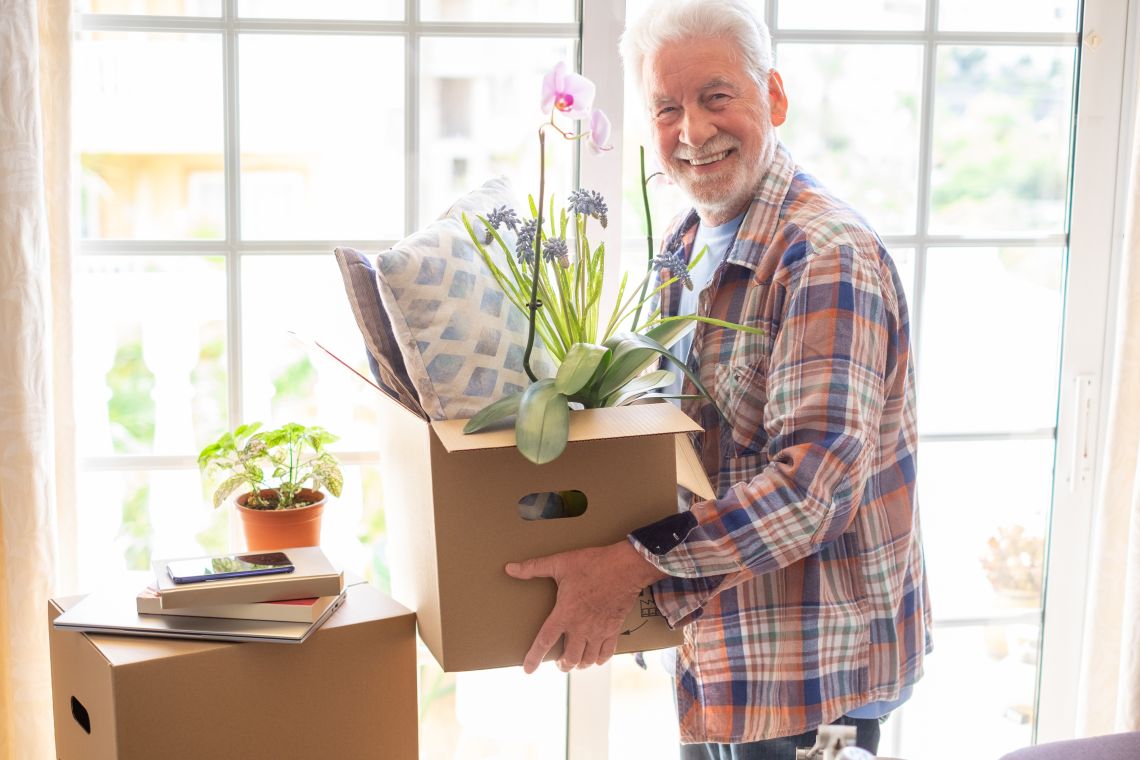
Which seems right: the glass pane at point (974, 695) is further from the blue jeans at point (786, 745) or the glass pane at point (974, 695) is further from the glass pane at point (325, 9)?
the glass pane at point (325, 9)

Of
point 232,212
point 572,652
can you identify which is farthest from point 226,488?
point 572,652

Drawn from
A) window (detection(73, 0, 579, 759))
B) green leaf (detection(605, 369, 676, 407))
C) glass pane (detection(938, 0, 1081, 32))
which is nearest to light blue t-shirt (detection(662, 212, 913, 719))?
green leaf (detection(605, 369, 676, 407))

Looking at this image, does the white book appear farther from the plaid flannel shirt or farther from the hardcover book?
the plaid flannel shirt

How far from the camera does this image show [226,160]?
1.85 meters

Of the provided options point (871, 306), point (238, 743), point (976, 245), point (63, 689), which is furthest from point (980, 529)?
point (63, 689)

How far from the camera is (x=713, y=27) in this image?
147 centimetres

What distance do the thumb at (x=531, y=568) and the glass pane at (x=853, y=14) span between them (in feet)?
4.04

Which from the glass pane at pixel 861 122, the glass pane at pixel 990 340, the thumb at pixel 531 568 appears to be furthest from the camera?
the glass pane at pixel 990 340

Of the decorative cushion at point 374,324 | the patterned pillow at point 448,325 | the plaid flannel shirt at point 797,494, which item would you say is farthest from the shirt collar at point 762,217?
the decorative cushion at point 374,324

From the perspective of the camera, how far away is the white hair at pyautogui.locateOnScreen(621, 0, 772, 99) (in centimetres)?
147

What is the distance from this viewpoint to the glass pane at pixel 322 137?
1859mm

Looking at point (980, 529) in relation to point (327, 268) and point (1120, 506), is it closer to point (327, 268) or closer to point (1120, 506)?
point (1120, 506)

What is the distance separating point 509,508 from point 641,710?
1070mm

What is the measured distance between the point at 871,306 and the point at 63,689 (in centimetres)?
119
